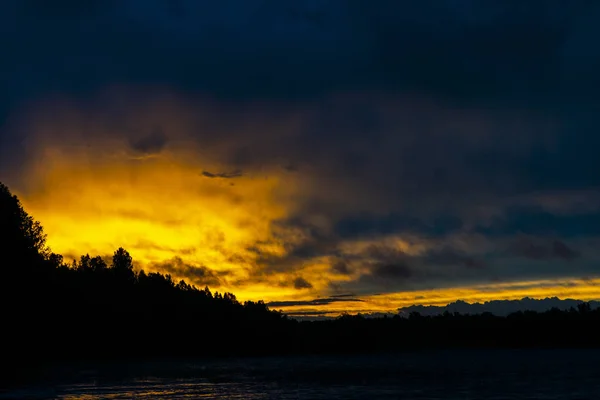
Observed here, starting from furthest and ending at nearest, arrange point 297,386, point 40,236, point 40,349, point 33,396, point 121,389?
point 40,349, point 40,236, point 297,386, point 121,389, point 33,396

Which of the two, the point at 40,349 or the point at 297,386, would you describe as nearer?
the point at 297,386

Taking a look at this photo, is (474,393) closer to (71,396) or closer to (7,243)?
(71,396)

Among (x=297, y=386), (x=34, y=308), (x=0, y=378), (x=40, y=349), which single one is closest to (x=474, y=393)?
(x=297, y=386)

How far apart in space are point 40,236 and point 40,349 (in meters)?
33.9

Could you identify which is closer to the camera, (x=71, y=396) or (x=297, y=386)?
(x=71, y=396)

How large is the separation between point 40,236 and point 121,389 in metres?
50.9

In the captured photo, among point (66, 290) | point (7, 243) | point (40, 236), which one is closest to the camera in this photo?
point (7, 243)

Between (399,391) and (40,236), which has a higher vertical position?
(40,236)

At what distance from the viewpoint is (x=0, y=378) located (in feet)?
338

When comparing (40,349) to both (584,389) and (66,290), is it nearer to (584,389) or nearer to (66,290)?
(66,290)

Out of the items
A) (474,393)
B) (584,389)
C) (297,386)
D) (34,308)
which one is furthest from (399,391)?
(34,308)

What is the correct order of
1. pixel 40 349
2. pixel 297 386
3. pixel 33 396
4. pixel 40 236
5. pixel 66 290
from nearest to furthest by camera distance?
1. pixel 33 396
2. pixel 297 386
3. pixel 40 236
4. pixel 40 349
5. pixel 66 290

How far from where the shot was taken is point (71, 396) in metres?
82.2

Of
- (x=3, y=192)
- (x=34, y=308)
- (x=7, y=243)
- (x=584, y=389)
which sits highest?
(x=3, y=192)
